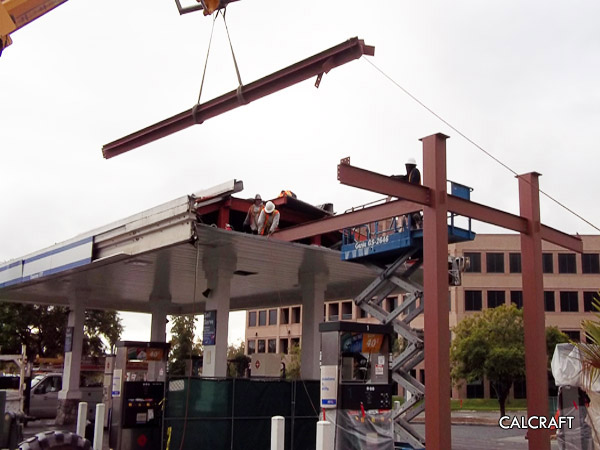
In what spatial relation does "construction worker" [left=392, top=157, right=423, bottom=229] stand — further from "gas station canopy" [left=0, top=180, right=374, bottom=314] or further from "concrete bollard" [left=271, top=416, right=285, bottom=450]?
"concrete bollard" [left=271, top=416, right=285, bottom=450]

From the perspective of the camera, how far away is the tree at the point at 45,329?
145ft

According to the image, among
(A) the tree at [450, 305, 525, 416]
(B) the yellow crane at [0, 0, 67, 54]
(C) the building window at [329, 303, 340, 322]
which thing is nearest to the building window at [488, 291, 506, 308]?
(C) the building window at [329, 303, 340, 322]

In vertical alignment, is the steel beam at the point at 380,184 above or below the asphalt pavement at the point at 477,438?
above

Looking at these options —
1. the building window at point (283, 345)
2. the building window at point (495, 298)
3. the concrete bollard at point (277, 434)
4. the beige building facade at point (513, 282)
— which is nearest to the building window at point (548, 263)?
the beige building facade at point (513, 282)

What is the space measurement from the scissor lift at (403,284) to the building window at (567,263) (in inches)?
2033

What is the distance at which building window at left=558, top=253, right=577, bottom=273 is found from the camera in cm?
6569

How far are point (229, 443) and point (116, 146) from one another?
712 cm

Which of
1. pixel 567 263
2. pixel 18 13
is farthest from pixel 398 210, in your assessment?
→ pixel 567 263

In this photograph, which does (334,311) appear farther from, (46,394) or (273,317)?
(46,394)

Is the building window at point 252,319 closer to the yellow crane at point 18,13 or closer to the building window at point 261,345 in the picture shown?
the building window at point 261,345

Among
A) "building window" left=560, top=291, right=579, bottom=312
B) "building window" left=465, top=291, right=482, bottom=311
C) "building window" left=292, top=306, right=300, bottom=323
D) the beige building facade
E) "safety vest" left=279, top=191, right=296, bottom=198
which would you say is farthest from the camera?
"building window" left=292, top=306, right=300, bottom=323

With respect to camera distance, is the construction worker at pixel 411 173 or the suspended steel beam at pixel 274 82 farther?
the construction worker at pixel 411 173

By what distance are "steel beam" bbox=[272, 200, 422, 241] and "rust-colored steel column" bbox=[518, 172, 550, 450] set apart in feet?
14.3

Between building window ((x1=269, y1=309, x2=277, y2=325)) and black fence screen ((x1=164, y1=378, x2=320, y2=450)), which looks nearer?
black fence screen ((x1=164, y1=378, x2=320, y2=450))
